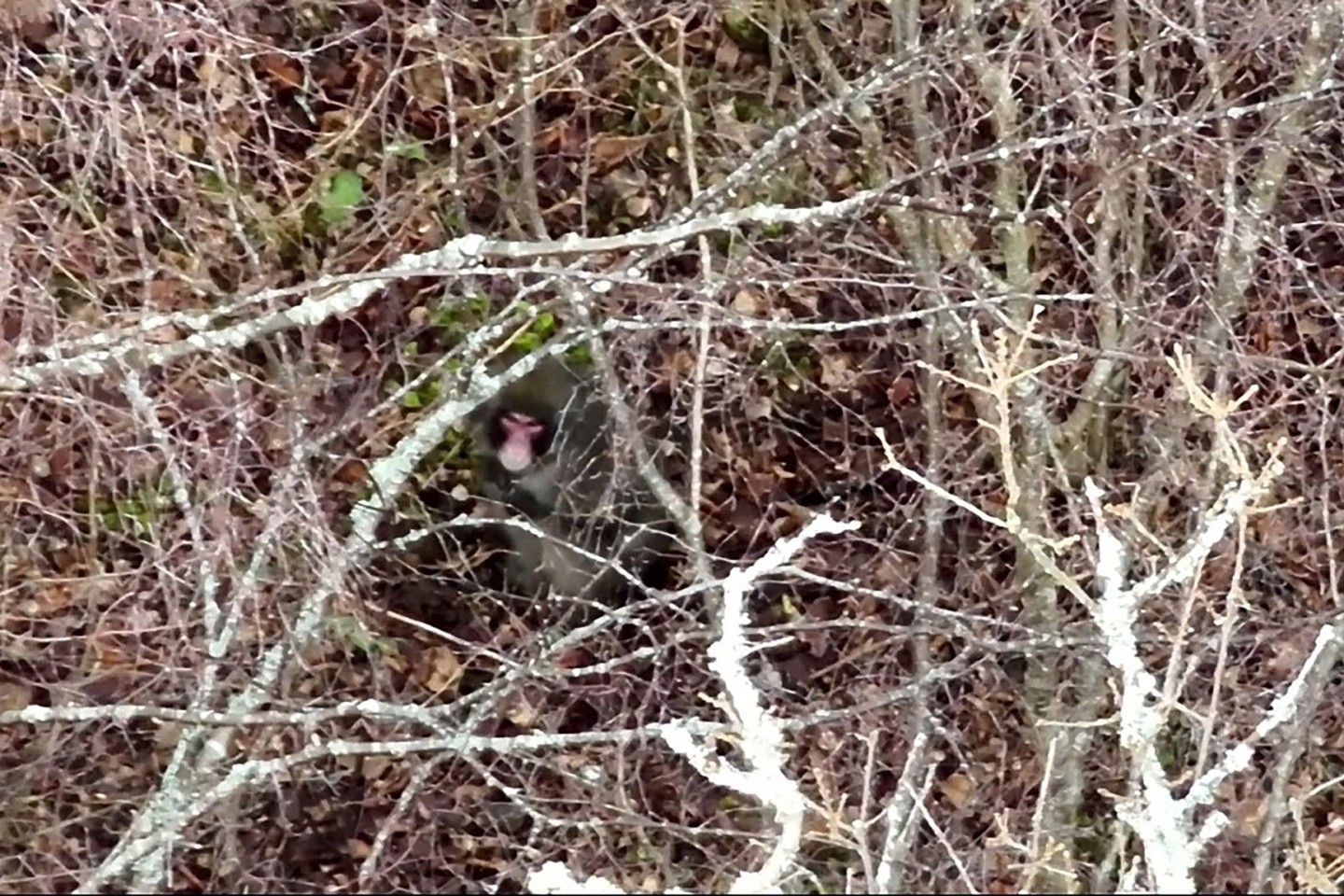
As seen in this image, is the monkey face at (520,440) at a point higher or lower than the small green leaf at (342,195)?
lower

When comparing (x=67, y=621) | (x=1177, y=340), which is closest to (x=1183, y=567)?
(x=1177, y=340)

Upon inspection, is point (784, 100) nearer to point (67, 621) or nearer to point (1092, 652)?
point (1092, 652)

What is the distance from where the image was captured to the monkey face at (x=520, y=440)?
11.3 ft

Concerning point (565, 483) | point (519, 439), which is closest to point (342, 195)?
point (519, 439)

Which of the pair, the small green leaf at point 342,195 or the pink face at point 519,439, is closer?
the pink face at point 519,439

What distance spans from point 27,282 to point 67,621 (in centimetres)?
85

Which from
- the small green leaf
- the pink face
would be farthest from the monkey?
the small green leaf

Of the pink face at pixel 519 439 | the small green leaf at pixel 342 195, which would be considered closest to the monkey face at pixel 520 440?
the pink face at pixel 519 439

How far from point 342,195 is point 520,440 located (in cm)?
91

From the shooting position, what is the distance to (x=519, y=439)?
135 inches

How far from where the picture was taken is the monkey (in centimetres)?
347

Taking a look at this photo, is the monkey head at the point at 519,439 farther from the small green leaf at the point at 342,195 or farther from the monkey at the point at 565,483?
the small green leaf at the point at 342,195

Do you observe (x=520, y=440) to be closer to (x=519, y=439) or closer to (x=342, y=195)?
(x=519, y=439)

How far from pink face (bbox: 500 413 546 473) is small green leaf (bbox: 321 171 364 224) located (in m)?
0.80
